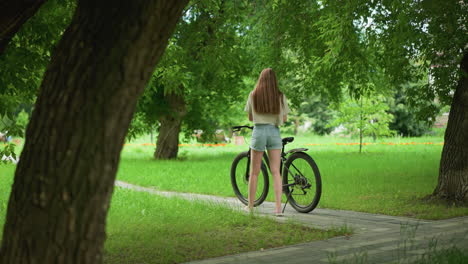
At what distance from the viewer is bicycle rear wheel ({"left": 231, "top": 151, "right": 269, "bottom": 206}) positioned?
29.7 feet

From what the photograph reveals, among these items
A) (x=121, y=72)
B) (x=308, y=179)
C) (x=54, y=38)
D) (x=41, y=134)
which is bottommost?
(x=308, y=179)

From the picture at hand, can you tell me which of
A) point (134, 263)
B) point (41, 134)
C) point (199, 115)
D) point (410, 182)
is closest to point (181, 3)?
point (41, 134)

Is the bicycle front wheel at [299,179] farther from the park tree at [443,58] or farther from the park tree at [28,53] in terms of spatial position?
the park tree at [28,53]

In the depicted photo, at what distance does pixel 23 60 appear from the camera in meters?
6.80

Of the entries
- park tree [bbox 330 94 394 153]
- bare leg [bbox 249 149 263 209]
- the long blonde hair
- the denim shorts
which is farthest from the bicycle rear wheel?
park tree [bbox 330 94 394 153]

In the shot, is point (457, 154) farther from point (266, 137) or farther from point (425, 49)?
point (266, 137)

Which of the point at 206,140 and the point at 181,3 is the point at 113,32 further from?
the point at 206,140

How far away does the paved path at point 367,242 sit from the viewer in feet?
18.2

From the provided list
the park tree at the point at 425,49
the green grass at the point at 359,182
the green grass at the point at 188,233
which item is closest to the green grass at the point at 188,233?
the green grass at the point at 188,233

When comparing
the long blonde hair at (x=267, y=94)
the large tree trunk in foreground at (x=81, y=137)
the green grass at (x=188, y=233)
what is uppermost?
the long blonde hair at (x=267, y=94)

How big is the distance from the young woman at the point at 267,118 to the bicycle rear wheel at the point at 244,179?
1.62ft

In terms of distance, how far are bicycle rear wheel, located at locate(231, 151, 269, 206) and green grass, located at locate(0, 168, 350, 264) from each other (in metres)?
0.76

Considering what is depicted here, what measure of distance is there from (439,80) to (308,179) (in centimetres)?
354

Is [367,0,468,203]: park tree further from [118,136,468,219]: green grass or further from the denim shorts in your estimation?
the denim shorts
